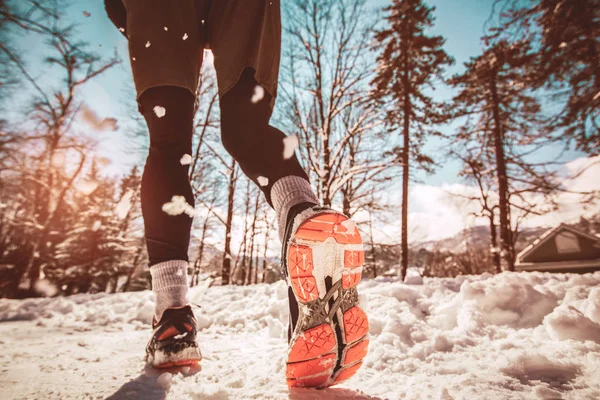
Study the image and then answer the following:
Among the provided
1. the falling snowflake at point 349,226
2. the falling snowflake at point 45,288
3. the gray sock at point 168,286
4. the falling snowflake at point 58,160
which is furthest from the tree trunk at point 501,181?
the falling snowflake at point 45,288

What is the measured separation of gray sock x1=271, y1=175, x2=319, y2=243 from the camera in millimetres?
812

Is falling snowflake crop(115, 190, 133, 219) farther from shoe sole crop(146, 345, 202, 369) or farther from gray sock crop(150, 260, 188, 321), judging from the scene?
shoe sole crop(146, 345, 202, 369)

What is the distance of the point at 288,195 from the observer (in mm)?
827

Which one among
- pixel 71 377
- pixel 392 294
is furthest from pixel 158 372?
pixel 392 294

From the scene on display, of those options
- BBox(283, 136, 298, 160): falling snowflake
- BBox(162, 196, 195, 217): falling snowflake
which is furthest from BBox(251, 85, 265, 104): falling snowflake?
BBox(162, 196, 195, 217): falling snowflake

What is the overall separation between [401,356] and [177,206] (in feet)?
2.94

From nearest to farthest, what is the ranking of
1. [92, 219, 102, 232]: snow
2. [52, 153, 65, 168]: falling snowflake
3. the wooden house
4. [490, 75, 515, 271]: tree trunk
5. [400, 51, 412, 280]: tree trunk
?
[400, 51, 412, 280]: tree trunk
[52, 153, 65, 168]: falling snowflake
[490, 75, 515, 271]: tree trunk
[92, 219, 102, 232]: snow
the wooden house

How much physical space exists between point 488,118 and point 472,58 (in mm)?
3382

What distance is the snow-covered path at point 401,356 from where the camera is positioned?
0.67 metres

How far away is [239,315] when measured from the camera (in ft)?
6.49

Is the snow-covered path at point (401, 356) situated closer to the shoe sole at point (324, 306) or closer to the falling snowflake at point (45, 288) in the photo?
the shoe sole at point (324, 306)

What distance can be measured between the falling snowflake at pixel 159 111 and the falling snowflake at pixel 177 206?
28 cm

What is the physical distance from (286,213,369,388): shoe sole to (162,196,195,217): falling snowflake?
506mm

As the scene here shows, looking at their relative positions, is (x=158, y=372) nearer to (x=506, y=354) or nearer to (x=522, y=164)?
(x=506, y=354)
